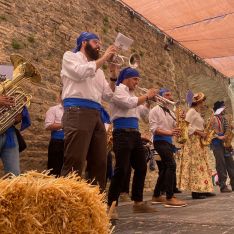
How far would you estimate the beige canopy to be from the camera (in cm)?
714

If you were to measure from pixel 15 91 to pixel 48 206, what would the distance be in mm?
2200

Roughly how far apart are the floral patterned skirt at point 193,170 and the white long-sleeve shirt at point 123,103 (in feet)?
7.04

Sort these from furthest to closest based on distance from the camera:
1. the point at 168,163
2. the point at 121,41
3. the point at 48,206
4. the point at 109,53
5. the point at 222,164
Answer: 1. the point at 222,164
2. the point at 168,163
3. the point at 121,41
4. the point at 109,53
5. the point at 48,206

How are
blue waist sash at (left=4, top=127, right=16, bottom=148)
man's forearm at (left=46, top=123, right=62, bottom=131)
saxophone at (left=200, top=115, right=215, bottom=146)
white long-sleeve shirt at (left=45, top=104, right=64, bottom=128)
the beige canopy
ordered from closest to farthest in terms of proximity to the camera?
blue waist sash at (left=4, top=127, right=16, bottom=148)
man's forearm at (left=46, top=123, right=62, bottom=131)
white long-sleeve shirt at (left=45, top=104, right=64, bottom=128)
saxophone at (left=200, top=115, right=215, bottom=146)
the beige canopy

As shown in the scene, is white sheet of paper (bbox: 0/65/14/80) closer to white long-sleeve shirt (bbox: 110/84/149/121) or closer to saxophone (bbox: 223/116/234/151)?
white long-sleeve shirt (bbox: 110/84/149/121)

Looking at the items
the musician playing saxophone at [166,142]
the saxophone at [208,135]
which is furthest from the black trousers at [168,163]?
the saxophone at [208,135]

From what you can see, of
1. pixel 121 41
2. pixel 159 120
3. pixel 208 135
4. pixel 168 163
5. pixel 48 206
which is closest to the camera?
pixel 48 206

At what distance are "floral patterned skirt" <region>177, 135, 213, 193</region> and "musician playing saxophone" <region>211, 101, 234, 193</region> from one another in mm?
1118

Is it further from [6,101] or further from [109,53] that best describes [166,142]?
[6,101]

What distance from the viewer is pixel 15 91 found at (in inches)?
138

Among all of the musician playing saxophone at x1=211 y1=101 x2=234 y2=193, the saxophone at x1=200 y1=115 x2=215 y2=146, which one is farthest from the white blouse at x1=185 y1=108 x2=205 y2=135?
the musician playing saxophone at x1=211 y1=101 x2=234 y2=193

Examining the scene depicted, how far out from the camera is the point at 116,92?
3783 millimetres

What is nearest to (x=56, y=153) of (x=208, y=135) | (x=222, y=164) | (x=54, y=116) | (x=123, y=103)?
(x=54, y=116)

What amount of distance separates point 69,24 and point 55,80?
1225mm
